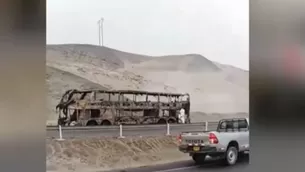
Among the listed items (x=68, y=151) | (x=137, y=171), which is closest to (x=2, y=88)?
(x=68, y=151)

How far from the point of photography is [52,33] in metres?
1.32

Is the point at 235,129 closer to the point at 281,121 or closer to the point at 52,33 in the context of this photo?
the point at 281,121

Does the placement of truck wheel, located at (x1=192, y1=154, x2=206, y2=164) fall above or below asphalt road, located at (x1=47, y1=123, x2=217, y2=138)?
below

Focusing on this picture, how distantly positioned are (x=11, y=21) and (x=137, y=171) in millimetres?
681

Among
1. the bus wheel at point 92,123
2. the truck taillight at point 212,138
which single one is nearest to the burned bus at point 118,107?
the bus wheel at point 92,123

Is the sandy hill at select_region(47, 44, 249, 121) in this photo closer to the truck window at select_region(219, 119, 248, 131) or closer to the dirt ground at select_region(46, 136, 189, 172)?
the truck window at select_region(219, 119, 248, 131)

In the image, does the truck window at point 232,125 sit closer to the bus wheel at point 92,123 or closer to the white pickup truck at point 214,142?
the white pickup truck at point 214,142

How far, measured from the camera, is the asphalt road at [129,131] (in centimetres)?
134

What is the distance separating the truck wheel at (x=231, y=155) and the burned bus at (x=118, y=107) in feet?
0.62

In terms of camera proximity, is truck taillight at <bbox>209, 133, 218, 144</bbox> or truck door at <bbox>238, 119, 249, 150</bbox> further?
truck taillight at <bbox>209, 133, 218, 144</bbox>

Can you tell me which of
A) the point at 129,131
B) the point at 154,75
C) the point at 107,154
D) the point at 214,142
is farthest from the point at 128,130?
the point at 214,142

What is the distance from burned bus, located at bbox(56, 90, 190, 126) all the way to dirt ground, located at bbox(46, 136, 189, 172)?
7 centimetres

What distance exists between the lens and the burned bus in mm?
1340

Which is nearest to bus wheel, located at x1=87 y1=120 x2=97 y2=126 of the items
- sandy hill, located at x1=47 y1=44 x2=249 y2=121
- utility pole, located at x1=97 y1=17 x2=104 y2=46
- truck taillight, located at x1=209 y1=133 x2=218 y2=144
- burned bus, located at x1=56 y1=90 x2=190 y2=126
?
burned bus, located at x1=56 y1=90 x2=190 y2=126
